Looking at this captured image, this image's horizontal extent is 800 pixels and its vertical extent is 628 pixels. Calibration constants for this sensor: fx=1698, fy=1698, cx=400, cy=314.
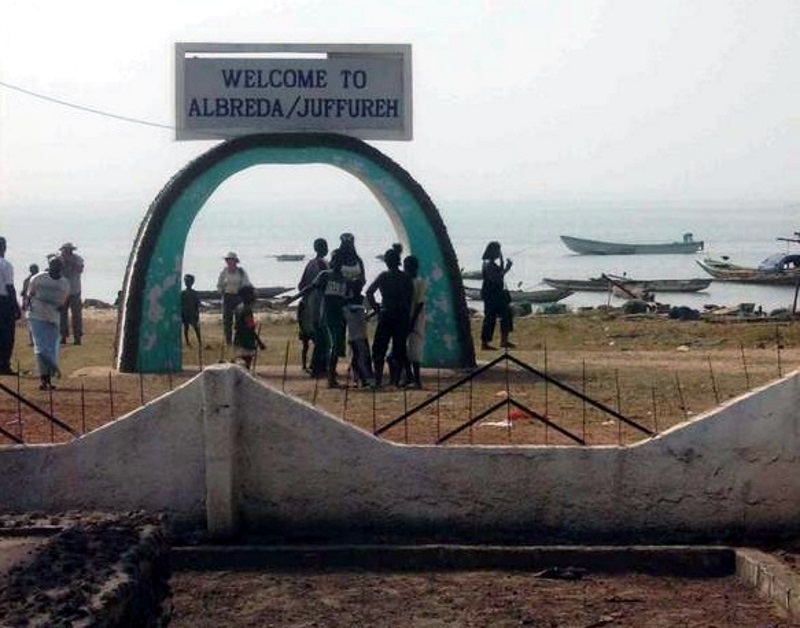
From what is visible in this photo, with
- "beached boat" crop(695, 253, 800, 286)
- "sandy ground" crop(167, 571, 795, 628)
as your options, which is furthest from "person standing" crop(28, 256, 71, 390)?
"beached boat" crop(695, 253, 800, 286)

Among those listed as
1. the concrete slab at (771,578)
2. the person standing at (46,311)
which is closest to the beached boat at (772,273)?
the person standing at (46,311)

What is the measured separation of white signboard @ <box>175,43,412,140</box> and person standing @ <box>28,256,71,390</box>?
2.67 meters

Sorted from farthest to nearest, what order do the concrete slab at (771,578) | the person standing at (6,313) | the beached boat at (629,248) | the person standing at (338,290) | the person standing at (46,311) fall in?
the beached boat at (629,248) < the person standing at (6,313) < the person standing at (46,311) < the person standing at (338,290) < the concrete slab at (771,578)

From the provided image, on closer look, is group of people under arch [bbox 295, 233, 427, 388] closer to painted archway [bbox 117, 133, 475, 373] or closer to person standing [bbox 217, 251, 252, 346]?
painted archway [bbox 117, 133, 475, 373]

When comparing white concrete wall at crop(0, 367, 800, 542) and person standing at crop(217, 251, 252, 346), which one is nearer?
A: white concrete wall at crop(0, 367, 800, 542)

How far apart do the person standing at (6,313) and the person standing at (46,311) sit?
1373mm

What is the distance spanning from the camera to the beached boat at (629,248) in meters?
91.5

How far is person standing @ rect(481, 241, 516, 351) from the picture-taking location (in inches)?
801

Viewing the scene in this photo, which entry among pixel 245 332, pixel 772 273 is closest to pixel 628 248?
pixel 772 273

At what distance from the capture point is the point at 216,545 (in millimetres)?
9477

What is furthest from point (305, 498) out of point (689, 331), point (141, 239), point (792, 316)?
point (792, 316)

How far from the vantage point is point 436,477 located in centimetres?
961

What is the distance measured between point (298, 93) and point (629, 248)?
73.8m

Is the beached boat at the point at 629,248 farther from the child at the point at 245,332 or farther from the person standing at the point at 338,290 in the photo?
the person standing at the point at 338,290
